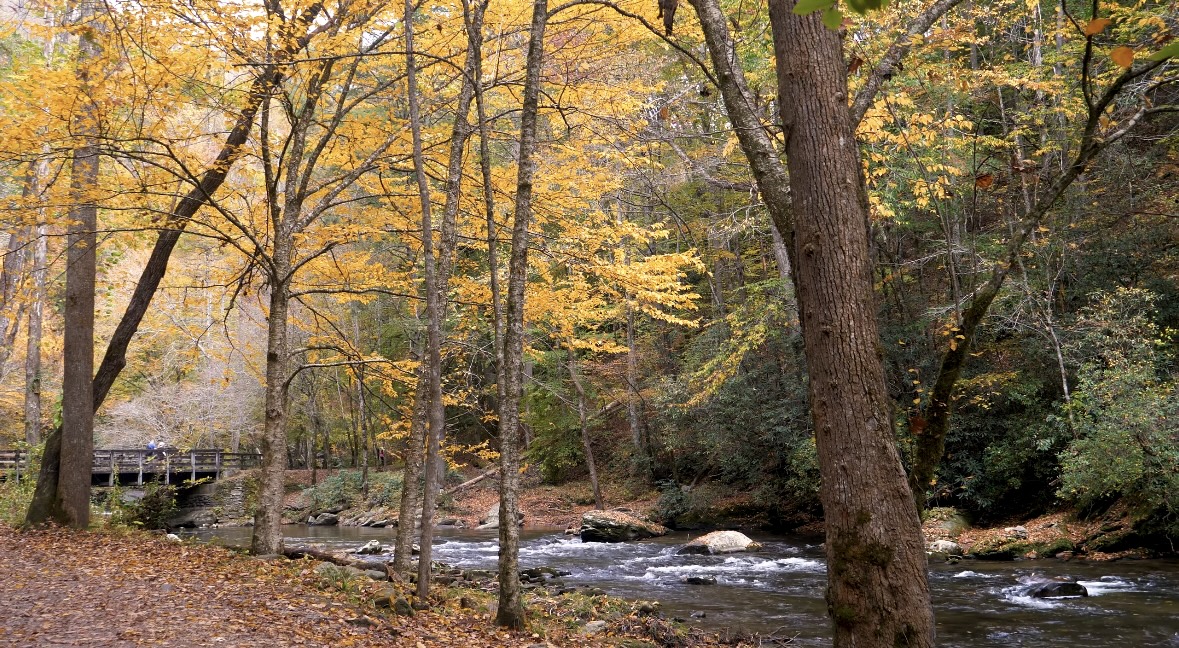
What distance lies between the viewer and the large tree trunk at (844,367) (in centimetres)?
342

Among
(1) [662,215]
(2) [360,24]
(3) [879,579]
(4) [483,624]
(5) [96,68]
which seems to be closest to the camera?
(3) [879,579]

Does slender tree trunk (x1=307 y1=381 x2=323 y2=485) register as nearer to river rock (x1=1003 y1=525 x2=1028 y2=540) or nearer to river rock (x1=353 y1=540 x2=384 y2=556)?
river rock (x1=353 y1=540 x2=384 y2=556)

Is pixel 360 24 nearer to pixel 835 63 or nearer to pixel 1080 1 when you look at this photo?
pixel 835 63

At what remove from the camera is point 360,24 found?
8664 mm

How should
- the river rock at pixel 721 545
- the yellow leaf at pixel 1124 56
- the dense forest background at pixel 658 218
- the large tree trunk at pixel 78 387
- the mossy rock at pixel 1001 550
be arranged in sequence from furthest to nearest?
the river rock at pixel 721 545
the mossy rock at pixel 1001 550
the large tree trunk at pixel 78 387
the dense forest background at pixel 658 218
the yellow leaf at pixel 1124 56

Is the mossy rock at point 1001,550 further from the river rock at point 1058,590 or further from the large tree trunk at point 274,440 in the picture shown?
the large tree trunk at point 274,440

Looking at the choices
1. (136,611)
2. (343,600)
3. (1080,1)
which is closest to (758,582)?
(343,600)

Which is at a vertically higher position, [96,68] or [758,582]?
[96,68]

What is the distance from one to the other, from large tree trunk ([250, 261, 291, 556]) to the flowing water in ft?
16.2

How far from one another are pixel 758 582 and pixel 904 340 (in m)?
7.17

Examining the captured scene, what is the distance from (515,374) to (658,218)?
1652cm

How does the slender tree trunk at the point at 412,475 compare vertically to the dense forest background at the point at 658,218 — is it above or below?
below

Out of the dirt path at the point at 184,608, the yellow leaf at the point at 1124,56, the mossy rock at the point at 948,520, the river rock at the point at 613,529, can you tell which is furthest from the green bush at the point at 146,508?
the mossy rock at the point at 948,520

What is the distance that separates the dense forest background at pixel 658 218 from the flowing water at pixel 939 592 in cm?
160
